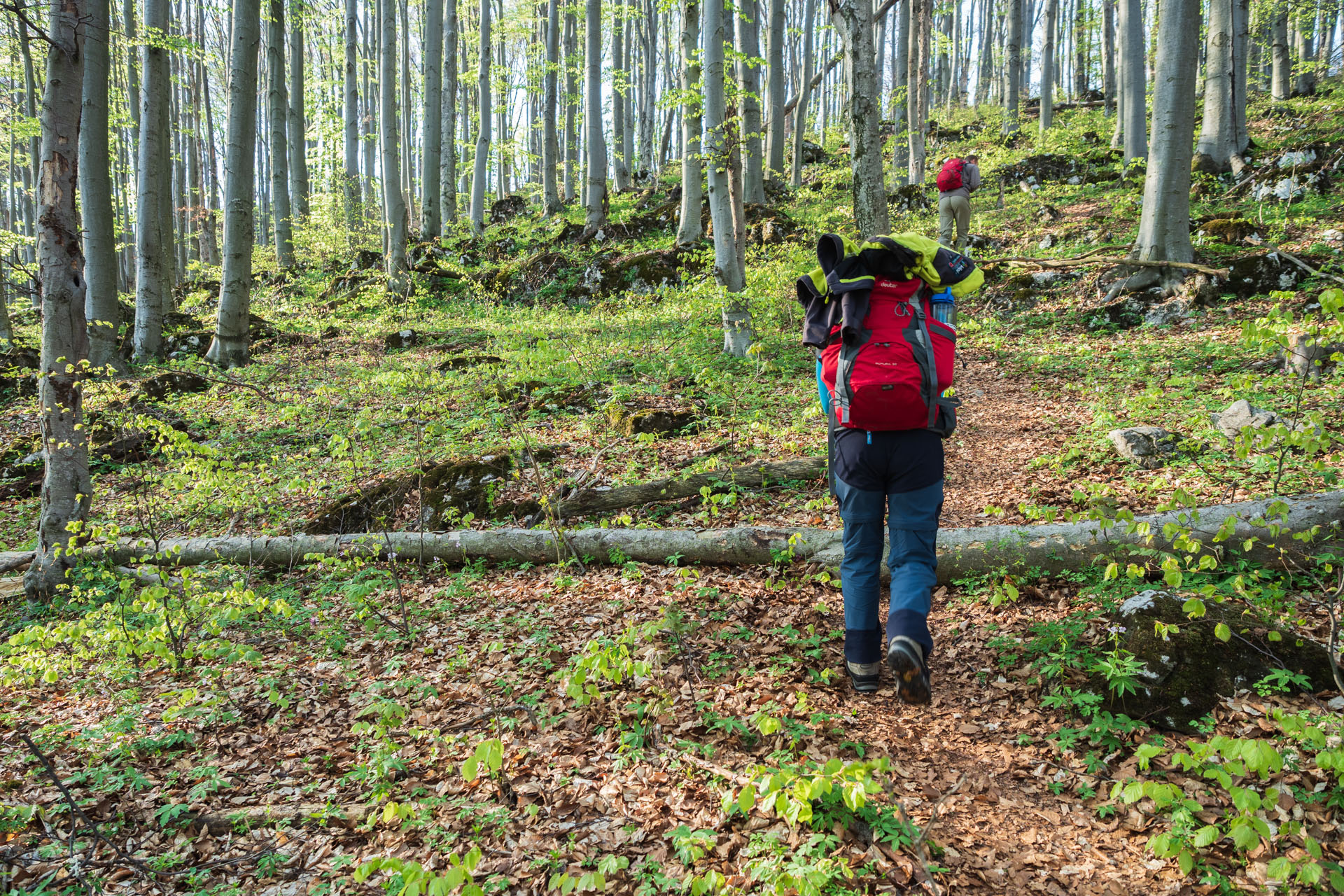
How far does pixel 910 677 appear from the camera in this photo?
9.35ft

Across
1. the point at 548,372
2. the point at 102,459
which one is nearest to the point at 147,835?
the point at 548,372

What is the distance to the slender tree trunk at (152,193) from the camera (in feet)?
33.9

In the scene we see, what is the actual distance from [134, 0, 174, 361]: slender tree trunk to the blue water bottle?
491 inches

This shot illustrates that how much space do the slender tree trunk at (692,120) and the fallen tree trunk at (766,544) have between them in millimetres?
5854

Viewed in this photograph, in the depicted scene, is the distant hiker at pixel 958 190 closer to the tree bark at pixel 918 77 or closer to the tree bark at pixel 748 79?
the tree bark at pixel 748 79

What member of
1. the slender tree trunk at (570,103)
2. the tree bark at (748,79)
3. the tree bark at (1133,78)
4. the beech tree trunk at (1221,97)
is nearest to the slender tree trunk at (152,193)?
the tree bark at (748,79)

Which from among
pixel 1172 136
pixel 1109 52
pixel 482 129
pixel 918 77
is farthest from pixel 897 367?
pixel 1109 52

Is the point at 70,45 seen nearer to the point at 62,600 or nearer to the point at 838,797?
the point at 62,600

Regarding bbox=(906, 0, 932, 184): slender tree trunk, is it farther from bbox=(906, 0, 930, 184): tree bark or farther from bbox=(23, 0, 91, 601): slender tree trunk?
bbox=(23, 0, 91, 601): slender tree trunk

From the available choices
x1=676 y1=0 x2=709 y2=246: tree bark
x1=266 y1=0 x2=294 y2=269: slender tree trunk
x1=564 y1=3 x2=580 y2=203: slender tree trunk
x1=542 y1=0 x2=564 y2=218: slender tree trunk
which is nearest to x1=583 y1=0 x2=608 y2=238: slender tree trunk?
x1=542 y1=0 x2=564 y2=218: slender tree trunk

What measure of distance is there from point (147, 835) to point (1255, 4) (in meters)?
26.8

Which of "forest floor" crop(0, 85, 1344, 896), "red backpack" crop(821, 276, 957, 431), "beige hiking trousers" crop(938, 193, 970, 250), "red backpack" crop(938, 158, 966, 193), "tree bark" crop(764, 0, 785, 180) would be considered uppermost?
"tree bark" crop(764, 0, 785, 180)

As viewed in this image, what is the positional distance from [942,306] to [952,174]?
281 inches

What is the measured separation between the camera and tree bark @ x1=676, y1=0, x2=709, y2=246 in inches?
369
